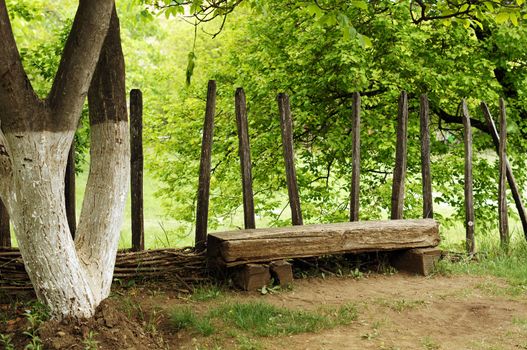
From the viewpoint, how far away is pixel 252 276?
5.10 metres

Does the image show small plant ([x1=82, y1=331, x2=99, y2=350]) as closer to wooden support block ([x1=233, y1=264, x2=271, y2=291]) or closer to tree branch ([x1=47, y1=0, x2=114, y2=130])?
tree branch ([x1=47, y1=0, x2=114, y2=130])

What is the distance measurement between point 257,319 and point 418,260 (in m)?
2.38

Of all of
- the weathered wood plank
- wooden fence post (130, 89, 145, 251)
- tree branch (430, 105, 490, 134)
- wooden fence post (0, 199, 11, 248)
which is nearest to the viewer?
wooden fence post (0, 199, 11, 248)

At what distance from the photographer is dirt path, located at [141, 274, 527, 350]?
3977 mm

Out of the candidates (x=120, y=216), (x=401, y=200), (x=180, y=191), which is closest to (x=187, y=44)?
(x=180, y=191)

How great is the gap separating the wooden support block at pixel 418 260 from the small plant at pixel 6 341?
3.99 metres

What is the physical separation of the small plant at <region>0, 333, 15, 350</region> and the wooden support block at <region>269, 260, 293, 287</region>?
7.81 ft

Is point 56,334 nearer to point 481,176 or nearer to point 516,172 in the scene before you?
point 481,176

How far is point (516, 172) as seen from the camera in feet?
30.7

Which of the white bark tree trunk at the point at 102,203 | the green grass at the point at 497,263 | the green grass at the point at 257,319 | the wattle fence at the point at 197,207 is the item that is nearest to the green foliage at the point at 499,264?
the green grass at the point at 497,263

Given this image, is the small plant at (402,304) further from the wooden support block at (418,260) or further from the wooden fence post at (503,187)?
the wooden fence post at (503,187)

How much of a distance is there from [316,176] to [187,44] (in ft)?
68.8

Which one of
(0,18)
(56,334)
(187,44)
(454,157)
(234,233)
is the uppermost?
(187,44)

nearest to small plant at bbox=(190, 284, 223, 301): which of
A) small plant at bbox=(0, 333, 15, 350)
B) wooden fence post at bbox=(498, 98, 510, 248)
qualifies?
small plant at bbox=(0, 333, 15, 350)
